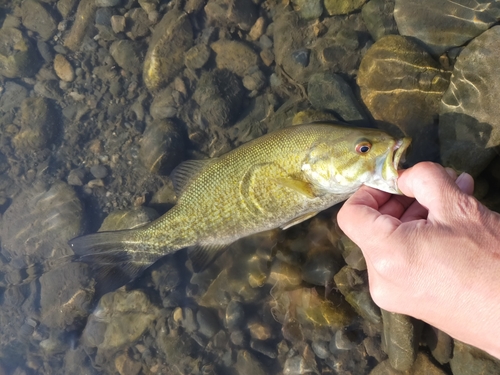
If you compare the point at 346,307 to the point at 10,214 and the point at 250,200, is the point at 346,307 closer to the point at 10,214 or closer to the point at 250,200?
the point at 250,200

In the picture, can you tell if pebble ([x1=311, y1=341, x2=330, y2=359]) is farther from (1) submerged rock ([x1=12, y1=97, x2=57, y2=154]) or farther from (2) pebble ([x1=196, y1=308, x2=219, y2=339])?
(1) submerged rock ([x1=12, y1=97, x2=57, y2=154])

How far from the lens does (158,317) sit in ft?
19.1

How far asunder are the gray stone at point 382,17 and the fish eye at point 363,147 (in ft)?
7.98

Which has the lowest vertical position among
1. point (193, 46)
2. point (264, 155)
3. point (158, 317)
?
point (158, 317)

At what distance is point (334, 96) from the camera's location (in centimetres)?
499

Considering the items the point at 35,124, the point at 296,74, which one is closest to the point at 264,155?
the point at 296,74

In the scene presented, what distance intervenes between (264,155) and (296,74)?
193 centimetres

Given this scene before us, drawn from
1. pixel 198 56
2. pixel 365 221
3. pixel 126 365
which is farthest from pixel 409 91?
pixel 126 365

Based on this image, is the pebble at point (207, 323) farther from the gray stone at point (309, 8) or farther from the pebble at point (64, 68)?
the pebble at point (64, 68)

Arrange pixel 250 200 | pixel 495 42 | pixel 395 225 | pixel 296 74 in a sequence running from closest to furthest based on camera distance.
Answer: pixel 395 225 → pixel 495 42 → pixel 250 200 → pixel 296 74

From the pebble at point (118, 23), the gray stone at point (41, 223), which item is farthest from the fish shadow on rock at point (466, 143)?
the gray stone at point (41, 223)

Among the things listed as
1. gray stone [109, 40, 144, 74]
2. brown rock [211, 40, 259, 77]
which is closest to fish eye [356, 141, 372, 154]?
brown rock [211, 40, 259, 77]

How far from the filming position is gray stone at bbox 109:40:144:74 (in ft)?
21.7

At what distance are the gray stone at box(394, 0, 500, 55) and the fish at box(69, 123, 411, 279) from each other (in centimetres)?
206
